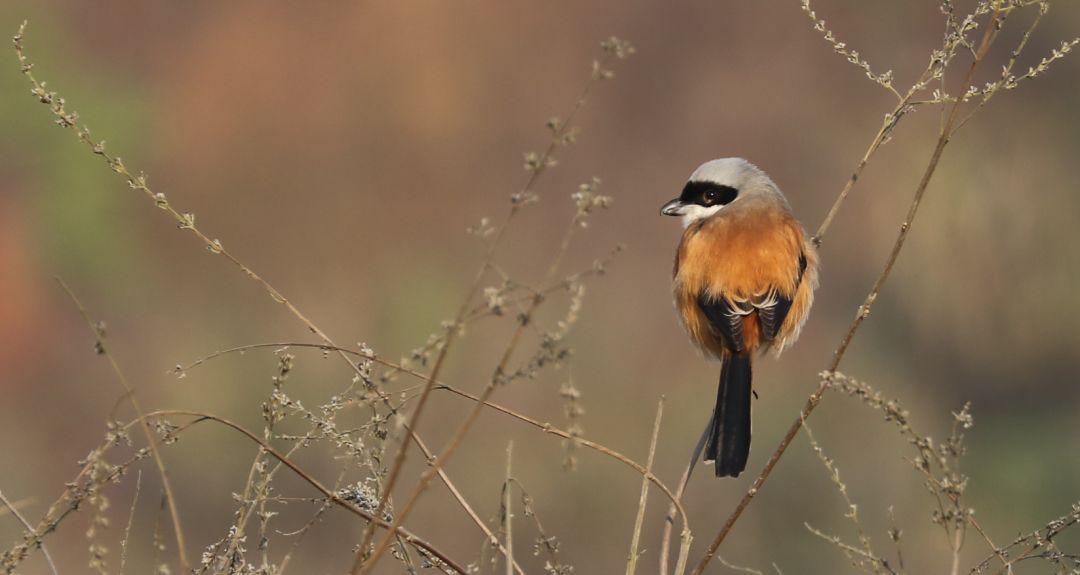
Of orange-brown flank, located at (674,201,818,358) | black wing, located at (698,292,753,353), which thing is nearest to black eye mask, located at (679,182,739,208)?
orange-brown flank, located at (674,201,818,358)

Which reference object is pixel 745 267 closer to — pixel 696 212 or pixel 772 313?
pixel 772 313

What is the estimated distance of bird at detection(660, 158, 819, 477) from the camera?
363 cm

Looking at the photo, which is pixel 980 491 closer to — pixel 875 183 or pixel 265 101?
pixel 875 183

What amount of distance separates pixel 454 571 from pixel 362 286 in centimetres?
731

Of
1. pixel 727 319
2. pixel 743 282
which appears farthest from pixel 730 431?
pixel 743 282

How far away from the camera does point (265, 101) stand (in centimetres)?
1139

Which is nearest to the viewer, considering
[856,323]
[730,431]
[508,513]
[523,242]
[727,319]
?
[508,513]

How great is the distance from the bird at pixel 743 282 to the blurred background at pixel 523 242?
8.43 feet

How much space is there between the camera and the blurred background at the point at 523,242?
24.4ft

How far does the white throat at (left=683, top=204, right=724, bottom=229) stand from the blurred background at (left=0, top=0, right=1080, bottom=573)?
2375 millimetres

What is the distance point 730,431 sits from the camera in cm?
327

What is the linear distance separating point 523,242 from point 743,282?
21.0ft

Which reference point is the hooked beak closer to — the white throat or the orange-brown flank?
the white throat

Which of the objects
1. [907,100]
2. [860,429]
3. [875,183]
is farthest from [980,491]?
[907,100]
